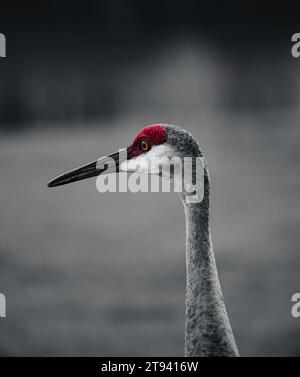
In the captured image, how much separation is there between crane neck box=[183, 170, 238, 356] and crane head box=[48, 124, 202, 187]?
0.28 ft

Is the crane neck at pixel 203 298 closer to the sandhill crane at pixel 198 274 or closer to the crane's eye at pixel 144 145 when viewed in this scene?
the sandhill crane at pixel 198 274

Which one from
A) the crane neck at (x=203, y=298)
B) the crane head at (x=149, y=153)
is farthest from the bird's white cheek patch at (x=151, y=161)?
the crane neck at (x=203, y=298)

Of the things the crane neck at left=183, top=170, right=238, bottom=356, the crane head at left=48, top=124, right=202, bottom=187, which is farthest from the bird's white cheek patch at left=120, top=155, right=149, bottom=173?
the crane neck at left=183, top=170, right=238, bottom=356

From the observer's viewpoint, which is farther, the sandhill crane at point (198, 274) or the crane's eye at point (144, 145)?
the crane's eye at point (144, 145)

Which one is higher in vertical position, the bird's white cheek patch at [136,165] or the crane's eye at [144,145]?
the crane's eye at [144,145]

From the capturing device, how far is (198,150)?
1.32m

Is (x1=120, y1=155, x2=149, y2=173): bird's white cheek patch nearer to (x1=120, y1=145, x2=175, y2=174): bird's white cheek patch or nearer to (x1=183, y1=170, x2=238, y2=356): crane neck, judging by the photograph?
(x1=120, y1=145, x2=175, y2=174): bird's white cheek patch

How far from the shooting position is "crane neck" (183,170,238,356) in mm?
1282

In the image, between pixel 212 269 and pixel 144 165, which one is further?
pixel 144 165

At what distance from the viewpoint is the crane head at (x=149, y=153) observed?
1330 mm

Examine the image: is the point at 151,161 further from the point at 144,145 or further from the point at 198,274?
the point at 198,274
